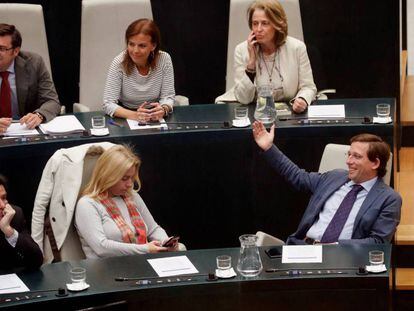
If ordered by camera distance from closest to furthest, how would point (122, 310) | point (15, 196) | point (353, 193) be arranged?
point (122, 310) → point (353, 193) → point (15, 196)

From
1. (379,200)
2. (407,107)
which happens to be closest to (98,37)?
(407,107)

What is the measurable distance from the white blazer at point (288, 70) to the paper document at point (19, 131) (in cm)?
123

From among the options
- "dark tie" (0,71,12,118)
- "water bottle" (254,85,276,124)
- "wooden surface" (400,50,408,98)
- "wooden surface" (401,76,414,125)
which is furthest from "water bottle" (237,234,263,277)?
"wooden surface" (400,50,408,98)

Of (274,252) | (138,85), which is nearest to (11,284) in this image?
(274,252)

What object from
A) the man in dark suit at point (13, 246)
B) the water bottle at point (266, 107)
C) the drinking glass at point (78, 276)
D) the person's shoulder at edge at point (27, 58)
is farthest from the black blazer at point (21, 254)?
the water bottle at point (266, 107)

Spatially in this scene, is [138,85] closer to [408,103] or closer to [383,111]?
[383,111]

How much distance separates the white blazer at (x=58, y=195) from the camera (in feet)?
18.6

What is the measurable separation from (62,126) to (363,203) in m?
1.73

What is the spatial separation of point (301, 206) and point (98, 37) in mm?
1695

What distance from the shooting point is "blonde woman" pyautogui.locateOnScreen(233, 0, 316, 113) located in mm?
6742

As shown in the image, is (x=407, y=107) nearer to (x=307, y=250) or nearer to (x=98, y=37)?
(x=98, y=37)

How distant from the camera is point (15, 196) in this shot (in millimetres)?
6270

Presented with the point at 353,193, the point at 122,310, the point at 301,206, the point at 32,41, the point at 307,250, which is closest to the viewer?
the point at 122,310

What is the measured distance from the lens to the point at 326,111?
21.8 ft
